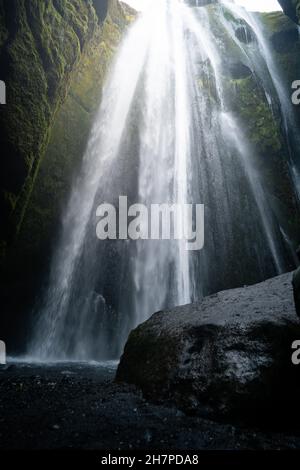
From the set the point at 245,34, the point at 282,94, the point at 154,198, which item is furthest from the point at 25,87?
the point at 245,34

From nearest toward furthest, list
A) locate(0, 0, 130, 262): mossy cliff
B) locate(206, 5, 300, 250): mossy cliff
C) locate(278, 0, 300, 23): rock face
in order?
1. locate(0, 0, 130, 262): mossy cliff
2. locate(206, 5, 300, 250): mossy cliff
3. locate(278, 0, 300, 23): rock face

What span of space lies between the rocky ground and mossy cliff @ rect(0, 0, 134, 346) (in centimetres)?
543

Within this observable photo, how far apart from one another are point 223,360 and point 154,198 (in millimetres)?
10595

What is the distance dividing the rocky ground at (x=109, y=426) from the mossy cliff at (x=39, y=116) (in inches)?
214

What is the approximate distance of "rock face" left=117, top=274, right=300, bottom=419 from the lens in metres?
3.91

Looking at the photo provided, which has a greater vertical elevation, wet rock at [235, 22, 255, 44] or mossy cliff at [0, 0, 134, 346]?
wet rock at [235, 22, 255, 44]

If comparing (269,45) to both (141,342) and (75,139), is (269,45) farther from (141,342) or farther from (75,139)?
(141,342)

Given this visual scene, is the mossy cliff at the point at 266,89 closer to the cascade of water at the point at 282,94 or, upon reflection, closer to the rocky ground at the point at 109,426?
the cascade of water at the point at 282,94

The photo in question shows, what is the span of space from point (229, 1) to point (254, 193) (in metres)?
20.1

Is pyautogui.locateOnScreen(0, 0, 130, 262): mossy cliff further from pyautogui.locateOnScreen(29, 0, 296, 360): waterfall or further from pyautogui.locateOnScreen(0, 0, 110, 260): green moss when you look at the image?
pyautogui.locateOnScreen(29, 0, 296, 360): waterfall

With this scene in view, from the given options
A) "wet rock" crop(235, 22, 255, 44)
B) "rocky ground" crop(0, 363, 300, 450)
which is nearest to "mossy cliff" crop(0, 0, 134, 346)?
"rocky ground" crop(0, 363, 300, 450)

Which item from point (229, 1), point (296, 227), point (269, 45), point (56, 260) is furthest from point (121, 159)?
point (229, 1)
